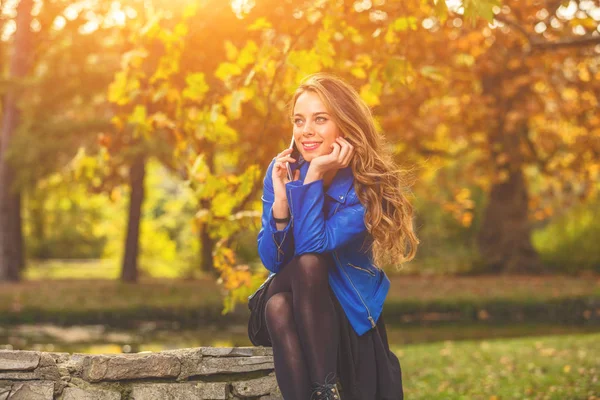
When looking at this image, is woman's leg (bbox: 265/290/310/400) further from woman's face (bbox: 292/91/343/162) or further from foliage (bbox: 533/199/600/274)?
foliage (bbox: 533/199/600/274)

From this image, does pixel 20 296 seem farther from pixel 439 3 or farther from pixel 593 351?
pixel 439 3

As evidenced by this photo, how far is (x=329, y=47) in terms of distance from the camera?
457cm

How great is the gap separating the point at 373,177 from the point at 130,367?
1.36 metres

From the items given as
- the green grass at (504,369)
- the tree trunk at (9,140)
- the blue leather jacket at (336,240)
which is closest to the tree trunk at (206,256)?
the tree trunk at (9,140)

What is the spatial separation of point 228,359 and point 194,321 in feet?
28.1

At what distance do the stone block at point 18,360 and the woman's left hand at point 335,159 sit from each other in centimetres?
142

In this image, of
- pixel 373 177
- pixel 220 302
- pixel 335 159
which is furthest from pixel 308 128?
pixel 220 302

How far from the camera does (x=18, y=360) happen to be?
3.14 metres

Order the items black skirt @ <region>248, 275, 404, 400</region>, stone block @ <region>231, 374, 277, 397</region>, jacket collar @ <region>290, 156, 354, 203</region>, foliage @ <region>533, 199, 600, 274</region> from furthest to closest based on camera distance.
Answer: foliage @ <region>533, 199, 600, 274</region> < stone block @ <region>231, 374, 277, 397</region> < jacket collar @ <region>290, 156, 354, 203</region> < black skirt @ <region>248, 275, 404, 400</region>

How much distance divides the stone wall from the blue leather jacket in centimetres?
50

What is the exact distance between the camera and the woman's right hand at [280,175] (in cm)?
333

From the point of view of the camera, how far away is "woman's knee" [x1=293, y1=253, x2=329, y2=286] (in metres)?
3.17

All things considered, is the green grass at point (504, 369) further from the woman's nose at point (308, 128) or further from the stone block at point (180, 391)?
the woman's nose at point (308, 128)

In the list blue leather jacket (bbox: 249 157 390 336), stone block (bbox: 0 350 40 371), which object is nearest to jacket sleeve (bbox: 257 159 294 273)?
blue leather jacket (bbox: 249 157 390 336)
